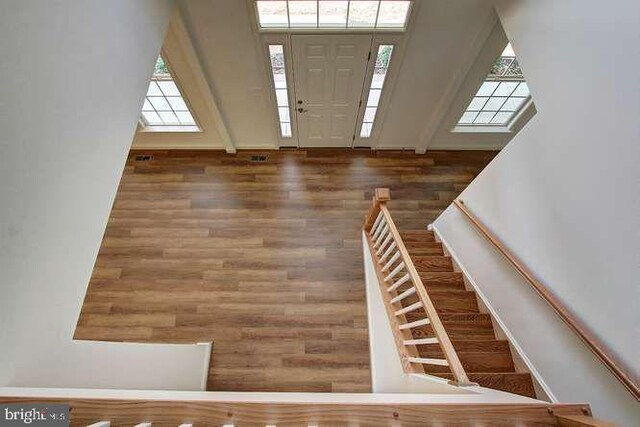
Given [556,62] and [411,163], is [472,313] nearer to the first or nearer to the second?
[556,62]

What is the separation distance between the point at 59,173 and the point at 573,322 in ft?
8.89

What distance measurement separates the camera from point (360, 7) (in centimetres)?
317

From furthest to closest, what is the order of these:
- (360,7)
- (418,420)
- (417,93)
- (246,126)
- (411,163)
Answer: (411,163), (246,126), (417,93), (360,7), (418,420)

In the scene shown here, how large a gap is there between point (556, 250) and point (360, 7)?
2.79m

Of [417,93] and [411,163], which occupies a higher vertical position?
[417,93]

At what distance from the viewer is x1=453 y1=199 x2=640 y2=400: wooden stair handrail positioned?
142cm

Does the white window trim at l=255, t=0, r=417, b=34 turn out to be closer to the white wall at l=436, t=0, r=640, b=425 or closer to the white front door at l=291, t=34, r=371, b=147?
the white front door at l=291, t=34, r=371, b=147

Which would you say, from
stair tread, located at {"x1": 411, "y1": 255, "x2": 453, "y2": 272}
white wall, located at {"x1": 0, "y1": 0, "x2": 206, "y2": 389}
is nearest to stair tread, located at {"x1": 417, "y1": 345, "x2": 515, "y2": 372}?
stair tread, located at {"x1": 411, "y1": 255, "x2": 453, "y2": 272}

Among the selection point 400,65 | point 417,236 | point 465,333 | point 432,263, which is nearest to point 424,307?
point 465,333

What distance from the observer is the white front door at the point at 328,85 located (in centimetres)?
343

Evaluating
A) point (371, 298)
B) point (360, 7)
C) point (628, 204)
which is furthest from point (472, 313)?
point (360, 7)

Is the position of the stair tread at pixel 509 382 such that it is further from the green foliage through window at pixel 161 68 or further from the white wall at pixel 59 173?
the green foliage through window at pixel 161 68

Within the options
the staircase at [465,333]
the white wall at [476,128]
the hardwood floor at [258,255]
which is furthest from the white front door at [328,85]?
the staircase at [465,333]

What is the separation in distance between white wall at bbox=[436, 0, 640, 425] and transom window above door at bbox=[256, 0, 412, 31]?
109 cm
